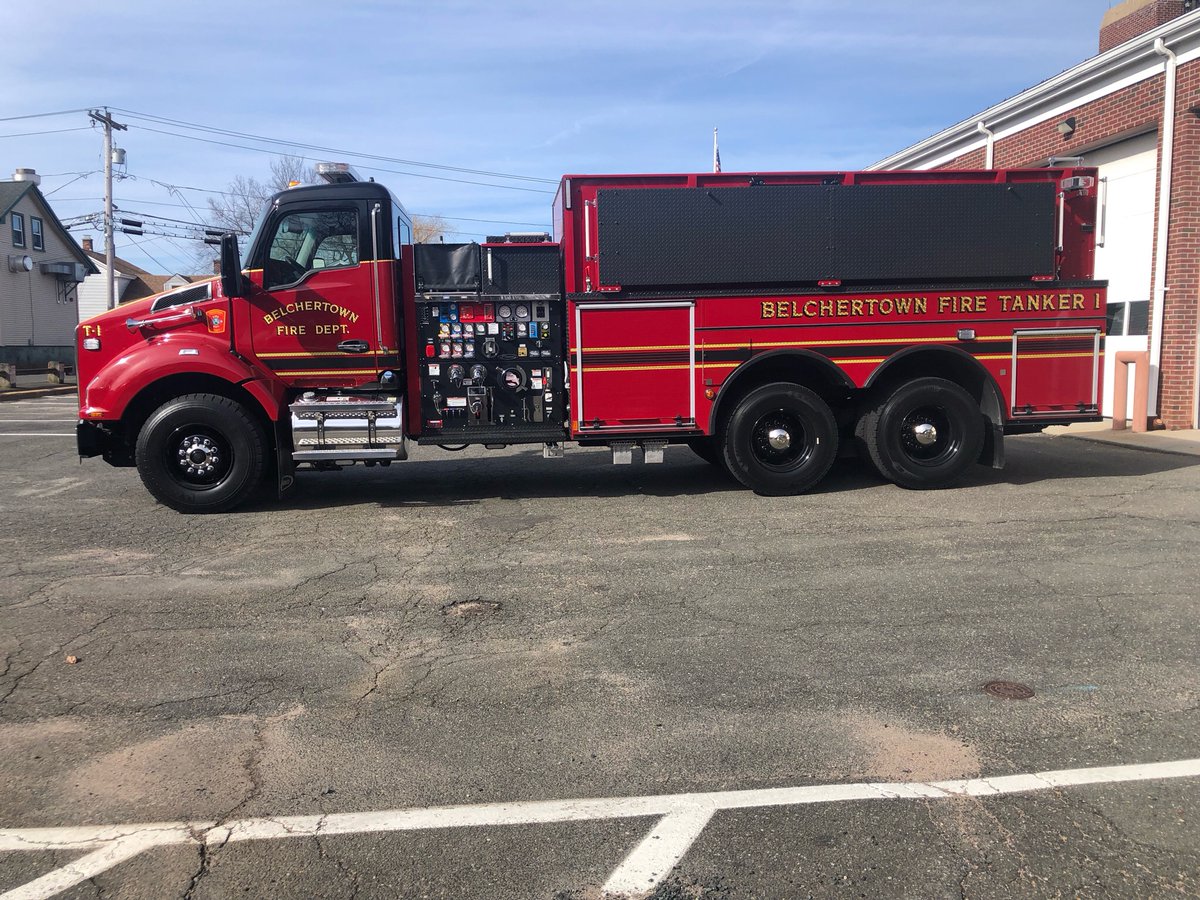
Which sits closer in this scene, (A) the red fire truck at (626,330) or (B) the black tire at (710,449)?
(A) the red fire truck at (626,330)

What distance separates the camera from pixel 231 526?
8078mm

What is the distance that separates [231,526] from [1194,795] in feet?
23.8

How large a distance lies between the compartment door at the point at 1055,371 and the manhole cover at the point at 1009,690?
5321 millimetres

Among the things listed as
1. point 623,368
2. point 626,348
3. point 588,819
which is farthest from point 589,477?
point 588,819

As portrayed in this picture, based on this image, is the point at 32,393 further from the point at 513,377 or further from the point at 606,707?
the point at 606,707

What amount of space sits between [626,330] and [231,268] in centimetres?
368

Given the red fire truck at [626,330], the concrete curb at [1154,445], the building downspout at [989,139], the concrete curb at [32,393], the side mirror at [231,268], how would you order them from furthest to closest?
the concrete curb at [32,393] < the building downspout at [989,139] < the concrete curb at [1154,445] < the red fire truck at [626,330] < the side mirror at [231,268]

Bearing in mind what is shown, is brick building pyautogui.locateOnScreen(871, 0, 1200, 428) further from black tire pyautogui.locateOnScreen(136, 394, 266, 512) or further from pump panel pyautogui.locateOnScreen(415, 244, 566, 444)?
black tire pyautogui.locateOnScreen(136, 394, 266, 512)

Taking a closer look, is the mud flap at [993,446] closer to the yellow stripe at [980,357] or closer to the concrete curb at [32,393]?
the yellow stripe at [980,357]

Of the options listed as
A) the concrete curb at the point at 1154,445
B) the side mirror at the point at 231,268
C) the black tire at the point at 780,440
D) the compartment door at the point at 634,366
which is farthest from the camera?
the concrete curb at the point at 1154,445

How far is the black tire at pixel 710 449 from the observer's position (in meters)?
9.35

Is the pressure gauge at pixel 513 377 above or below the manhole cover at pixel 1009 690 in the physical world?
above

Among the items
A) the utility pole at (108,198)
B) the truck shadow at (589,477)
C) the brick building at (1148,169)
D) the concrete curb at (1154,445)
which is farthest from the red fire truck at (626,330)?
the utility pole at (108,198)

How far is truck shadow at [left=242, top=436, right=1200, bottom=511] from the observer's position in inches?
366
